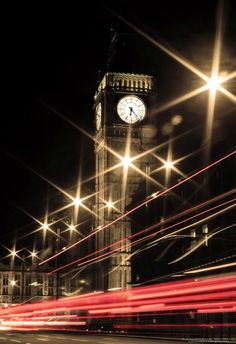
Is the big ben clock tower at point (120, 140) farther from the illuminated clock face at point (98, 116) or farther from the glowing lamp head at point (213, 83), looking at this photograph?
the glowing lamp head at point (213, 83)

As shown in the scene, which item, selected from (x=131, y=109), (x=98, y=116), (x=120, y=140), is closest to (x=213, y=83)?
(x=120, y=140)

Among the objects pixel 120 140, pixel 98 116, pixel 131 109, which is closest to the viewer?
pixel 120 140

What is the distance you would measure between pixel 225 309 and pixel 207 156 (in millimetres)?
39858

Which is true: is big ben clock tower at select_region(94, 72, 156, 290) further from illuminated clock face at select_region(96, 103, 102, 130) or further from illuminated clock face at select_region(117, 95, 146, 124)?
illuminated clock face at select_region(96, 103, 102, 130)

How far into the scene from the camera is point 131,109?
111 meters

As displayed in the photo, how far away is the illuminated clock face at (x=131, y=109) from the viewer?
108838 mm

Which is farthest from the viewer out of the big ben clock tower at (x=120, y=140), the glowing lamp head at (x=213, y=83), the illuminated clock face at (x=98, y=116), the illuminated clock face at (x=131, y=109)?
the illuminated clock face at (x=98, y=116)

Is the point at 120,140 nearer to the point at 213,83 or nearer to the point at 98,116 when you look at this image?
the point at 98,116

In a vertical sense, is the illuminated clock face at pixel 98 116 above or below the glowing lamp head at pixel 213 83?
above

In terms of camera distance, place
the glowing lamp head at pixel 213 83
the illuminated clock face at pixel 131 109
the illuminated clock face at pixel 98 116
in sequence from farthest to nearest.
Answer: the illuminated clock face at pixel 98 116 → the illuminated clock face at pixel 131 109 → the glowing lamp head at pixel 213 83

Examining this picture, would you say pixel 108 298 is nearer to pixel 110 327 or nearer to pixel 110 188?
pixel 110 327

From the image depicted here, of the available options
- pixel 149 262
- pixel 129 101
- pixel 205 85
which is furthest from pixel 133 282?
pixel 205 85

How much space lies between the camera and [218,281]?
23844mm

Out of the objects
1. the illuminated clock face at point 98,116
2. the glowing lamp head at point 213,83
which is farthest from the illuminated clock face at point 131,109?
the glowing lamp head at point 213,83
